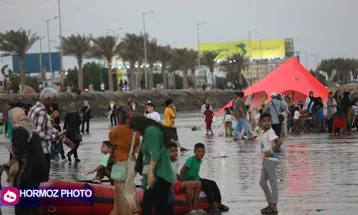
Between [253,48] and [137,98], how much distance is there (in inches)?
3690

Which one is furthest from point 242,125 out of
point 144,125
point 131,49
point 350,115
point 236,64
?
point 236,64

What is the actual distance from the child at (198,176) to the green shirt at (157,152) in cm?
228

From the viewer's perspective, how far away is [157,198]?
931 centimetres

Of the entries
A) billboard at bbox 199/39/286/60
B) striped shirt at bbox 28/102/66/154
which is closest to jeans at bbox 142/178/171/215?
striped shirt at bbox 28/102/66/154

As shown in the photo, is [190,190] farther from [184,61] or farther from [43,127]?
[184,61]

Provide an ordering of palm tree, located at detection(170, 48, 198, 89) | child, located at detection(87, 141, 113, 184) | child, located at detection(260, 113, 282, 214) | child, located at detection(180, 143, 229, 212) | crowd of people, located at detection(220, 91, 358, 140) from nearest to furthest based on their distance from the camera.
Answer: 1. child, located at detection(260, 113, 282, 214)
2. child, located at detection(180, 143, 229, 212)
3. child, located at detection(87, 141, 113, 184)
4. crowd of people, located at detection(220, 91, 358, 140)
5. palm tree, located at detection(170, 48, 198, 89)

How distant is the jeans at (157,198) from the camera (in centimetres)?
927

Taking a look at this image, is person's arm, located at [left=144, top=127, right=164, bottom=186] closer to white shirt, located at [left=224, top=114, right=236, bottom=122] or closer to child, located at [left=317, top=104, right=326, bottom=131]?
white shirt, located at [left=224, top=114, right=236, bottom=122]

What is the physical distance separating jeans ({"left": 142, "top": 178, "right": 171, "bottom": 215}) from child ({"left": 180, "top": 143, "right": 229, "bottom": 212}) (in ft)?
7.56

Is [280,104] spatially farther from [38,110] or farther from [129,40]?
[129,40]

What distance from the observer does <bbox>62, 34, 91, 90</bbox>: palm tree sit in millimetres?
80688

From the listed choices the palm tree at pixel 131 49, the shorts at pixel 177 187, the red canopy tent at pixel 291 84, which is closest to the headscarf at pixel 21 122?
the shorts at pixel 177 187

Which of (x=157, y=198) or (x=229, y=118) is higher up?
(x=157, y=198)


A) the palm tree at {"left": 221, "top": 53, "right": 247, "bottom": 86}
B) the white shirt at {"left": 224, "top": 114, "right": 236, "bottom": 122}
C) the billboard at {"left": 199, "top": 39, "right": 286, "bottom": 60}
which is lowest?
the white shirt at {"left": 224, "top": 114, "right": 236, "bottom": 122}
